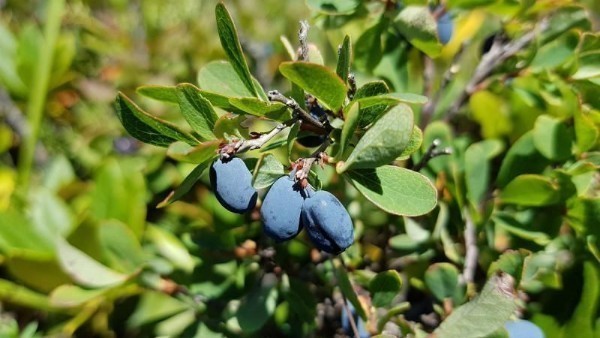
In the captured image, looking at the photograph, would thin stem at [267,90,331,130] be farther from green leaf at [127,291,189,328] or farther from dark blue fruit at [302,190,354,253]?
green leaf at [127,291,189,328]

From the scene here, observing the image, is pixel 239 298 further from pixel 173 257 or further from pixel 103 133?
pixel 103 133

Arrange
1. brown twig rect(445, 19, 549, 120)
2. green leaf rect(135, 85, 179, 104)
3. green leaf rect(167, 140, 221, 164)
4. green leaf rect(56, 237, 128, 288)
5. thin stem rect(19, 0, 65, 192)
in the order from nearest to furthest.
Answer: green leaf rect(167, 140, 221, 164), green leaf rect(135, 85, 179, 104), green leaf rect(56, 237, 128, 288), brown twig rect(445, 19, 549, 120), thin stem rect(19, 0, 65, 192)

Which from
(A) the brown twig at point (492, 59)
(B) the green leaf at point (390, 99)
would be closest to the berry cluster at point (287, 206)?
(B) the green leaf at point (390, 99)

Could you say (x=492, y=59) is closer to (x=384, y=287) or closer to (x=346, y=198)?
(x=346, y=198)

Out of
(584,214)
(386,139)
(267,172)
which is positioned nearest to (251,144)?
(267,172)

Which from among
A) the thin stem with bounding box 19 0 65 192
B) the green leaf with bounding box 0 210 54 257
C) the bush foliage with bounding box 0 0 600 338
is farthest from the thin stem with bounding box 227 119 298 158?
the thin stem with bounding box 19 0 65 192

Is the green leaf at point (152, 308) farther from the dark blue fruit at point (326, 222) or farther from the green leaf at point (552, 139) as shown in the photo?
the green leaf at point (552, 139)

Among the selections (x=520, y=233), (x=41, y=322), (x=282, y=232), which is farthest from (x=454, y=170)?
(x=41, y=322)
